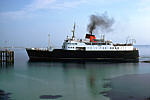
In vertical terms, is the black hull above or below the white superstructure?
below

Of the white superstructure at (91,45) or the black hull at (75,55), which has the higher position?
the white superstructure at (91,45)

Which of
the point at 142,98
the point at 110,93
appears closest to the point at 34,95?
the point at 110,93

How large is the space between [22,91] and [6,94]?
1.67 m

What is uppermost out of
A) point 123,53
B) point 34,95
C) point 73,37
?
point 73,37

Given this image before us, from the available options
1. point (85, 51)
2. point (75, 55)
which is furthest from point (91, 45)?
point (75, 55)

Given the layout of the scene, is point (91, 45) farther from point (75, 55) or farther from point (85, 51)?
point (75, 55)

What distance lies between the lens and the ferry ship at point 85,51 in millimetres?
42094

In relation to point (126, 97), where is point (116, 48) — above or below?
above

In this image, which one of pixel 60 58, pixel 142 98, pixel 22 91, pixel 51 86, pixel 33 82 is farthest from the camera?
pixel 60 58

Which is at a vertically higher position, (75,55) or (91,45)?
(91,45)

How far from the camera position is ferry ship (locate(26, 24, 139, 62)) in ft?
138

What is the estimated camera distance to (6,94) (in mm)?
15117

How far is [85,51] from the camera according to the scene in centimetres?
4219

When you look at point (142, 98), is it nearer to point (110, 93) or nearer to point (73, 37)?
point (110, 93)
